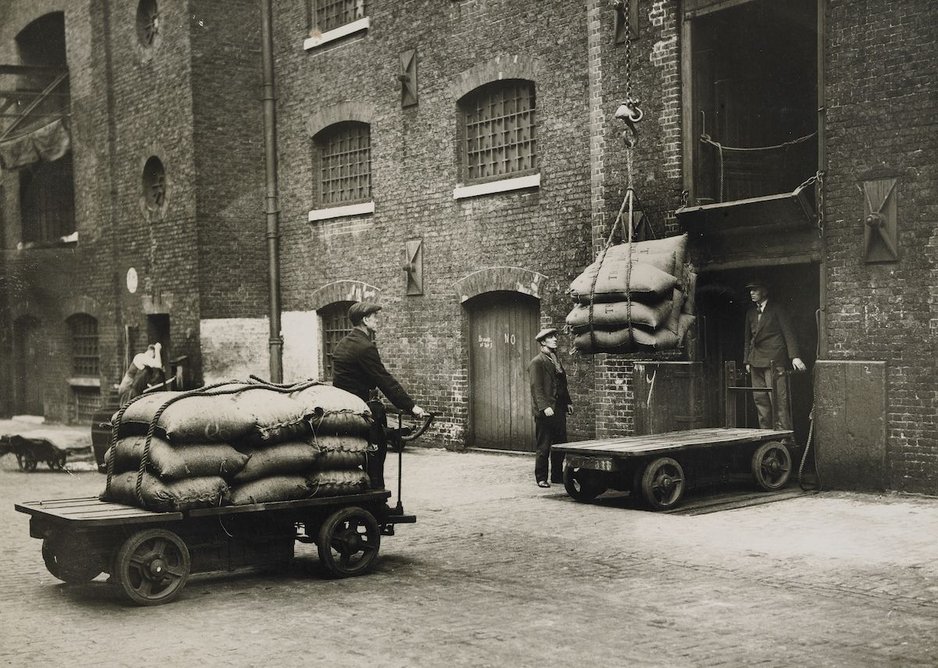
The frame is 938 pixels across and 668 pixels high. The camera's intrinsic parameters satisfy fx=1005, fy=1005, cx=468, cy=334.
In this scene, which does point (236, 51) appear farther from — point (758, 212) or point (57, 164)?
point (758, 212)

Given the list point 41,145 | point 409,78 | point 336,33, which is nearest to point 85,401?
point 41,145

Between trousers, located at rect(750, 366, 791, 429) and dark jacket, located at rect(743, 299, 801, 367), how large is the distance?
9 centimetres

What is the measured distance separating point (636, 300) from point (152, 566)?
543 centimetres

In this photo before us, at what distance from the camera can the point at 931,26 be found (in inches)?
379

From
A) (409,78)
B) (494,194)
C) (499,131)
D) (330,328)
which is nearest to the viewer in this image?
(494,194)

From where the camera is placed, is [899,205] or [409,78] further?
[409,78]


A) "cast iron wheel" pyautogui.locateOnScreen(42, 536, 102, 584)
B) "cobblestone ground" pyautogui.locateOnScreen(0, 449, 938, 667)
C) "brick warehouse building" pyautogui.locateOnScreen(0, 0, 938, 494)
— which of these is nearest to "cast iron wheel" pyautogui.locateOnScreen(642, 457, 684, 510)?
"cobblestone ground" pyautogui.locateOnScreen(0, 449, 938, 667)

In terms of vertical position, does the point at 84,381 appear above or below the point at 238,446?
below

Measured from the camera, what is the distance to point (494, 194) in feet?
46.2

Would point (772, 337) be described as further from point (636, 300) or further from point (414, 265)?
point (414, 265)

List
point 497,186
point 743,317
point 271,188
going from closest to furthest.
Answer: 1. point 743,317
2. point 497,186
3. point 271,188

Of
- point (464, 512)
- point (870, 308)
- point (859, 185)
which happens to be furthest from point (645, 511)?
point (859, 185)

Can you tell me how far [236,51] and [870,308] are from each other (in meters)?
12.1

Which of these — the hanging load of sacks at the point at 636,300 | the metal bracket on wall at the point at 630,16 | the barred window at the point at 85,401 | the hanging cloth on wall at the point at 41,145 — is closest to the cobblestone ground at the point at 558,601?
the hanging load of sacks at the point at 636,300
